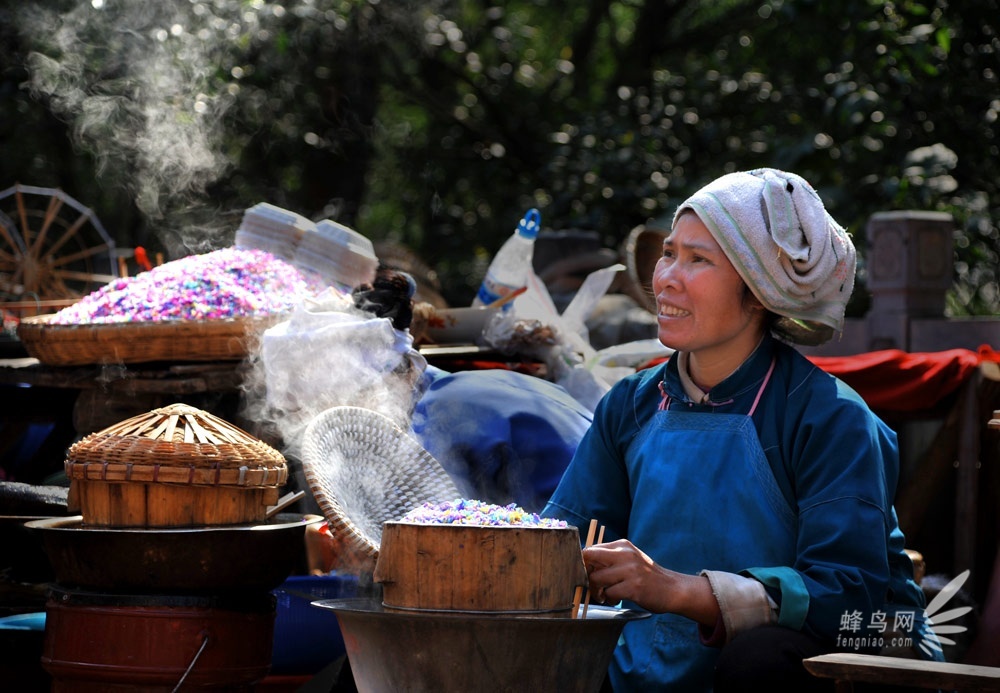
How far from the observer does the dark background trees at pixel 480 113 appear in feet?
23.3

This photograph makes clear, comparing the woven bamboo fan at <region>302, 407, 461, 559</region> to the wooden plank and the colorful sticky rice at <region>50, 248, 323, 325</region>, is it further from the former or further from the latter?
the wooden plank

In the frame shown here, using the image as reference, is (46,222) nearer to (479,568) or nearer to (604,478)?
(604,478)

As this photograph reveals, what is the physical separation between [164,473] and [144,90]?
4.40 m

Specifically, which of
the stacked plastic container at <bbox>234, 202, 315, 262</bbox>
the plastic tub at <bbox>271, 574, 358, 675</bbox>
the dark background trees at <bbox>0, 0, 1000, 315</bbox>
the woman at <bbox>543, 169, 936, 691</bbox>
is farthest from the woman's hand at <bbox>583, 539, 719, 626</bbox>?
the dark background trees at <bbox>0, 0, 1000, 315</bbox>

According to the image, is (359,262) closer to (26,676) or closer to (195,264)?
(195,264)

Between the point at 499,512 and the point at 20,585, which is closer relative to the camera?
the point at 499,512

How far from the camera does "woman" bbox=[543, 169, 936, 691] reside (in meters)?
2.29

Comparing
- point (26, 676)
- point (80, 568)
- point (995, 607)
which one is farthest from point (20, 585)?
point (995, 607)

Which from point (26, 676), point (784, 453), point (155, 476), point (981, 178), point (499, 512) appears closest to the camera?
point (499, 512)

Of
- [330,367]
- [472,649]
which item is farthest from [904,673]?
[330,367]

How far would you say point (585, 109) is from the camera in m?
11.4

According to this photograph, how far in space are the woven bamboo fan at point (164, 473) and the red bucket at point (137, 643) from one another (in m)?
0.19

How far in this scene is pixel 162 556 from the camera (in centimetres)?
279

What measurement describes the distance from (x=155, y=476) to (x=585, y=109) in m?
9.13
